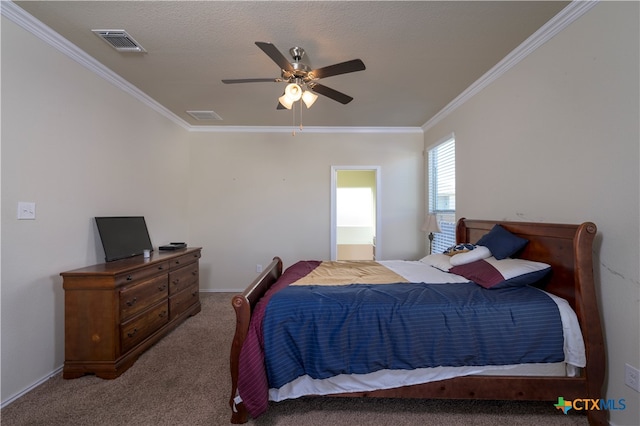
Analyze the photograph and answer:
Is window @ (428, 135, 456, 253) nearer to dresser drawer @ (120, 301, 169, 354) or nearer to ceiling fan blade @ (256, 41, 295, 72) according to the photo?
ceiling fan blade @ (256, 41, 295, 72)

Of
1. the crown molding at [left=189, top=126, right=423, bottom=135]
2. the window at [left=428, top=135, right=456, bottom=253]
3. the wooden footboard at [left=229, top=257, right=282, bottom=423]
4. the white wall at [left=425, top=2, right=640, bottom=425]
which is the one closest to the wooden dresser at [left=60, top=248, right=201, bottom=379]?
the wooden footboard at [left=229, top=257, right=282, bottom=423]

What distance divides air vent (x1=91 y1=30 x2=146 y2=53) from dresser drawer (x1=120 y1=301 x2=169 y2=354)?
2352 mm

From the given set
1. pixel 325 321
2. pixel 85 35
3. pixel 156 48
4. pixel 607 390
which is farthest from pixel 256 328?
pixel 85 35

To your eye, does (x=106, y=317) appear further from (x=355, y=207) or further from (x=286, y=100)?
(x=355, y=207)

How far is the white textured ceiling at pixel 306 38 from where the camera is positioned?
185 centimetres

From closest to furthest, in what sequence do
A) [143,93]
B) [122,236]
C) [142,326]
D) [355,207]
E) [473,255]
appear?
[473,255] → [142,326] → [122,236] → [143,93] → [355,207]

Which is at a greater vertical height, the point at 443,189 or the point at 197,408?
the point at 443,189

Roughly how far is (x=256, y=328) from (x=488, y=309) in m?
1.44

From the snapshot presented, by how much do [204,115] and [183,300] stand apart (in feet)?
8.45

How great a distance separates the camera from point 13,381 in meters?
1.89

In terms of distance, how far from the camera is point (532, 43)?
2.15 metres

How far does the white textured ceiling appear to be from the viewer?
185cm

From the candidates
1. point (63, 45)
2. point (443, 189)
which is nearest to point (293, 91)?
point (63, 45)

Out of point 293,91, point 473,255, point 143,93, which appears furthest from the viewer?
point 143,93
